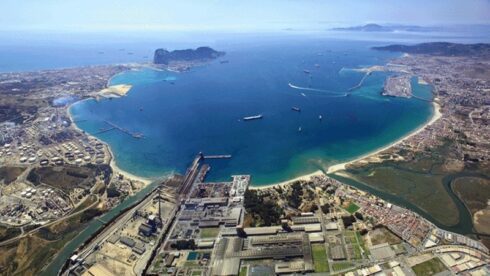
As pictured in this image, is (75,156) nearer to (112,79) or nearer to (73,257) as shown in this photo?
(73,257)

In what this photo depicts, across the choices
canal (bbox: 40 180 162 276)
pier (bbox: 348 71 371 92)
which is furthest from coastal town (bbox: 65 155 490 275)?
pier (bbox: 348 71 371 92)

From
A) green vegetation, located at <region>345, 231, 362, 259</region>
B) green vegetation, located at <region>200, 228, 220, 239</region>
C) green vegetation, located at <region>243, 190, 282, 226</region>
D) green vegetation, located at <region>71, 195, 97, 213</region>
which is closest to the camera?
green vegetation, located at <region>345, 231, 362, 259</region>

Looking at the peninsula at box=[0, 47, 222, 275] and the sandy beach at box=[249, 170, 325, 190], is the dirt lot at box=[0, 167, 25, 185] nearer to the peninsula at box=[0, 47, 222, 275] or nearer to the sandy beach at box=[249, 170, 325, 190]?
the peninsula at box=[0, 47, 222, 275]

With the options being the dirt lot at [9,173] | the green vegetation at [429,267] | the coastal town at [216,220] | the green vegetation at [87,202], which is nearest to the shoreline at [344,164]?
the coastal town at [216,220]

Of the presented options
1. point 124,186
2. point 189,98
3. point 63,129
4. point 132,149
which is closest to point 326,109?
point 189,98

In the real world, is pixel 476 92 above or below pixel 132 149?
above

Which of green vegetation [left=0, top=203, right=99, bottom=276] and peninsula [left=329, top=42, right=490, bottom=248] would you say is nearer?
green vegetation [left=0, top=203, right=99, bottom=276]

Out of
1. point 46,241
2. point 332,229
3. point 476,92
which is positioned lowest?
point 46,241
